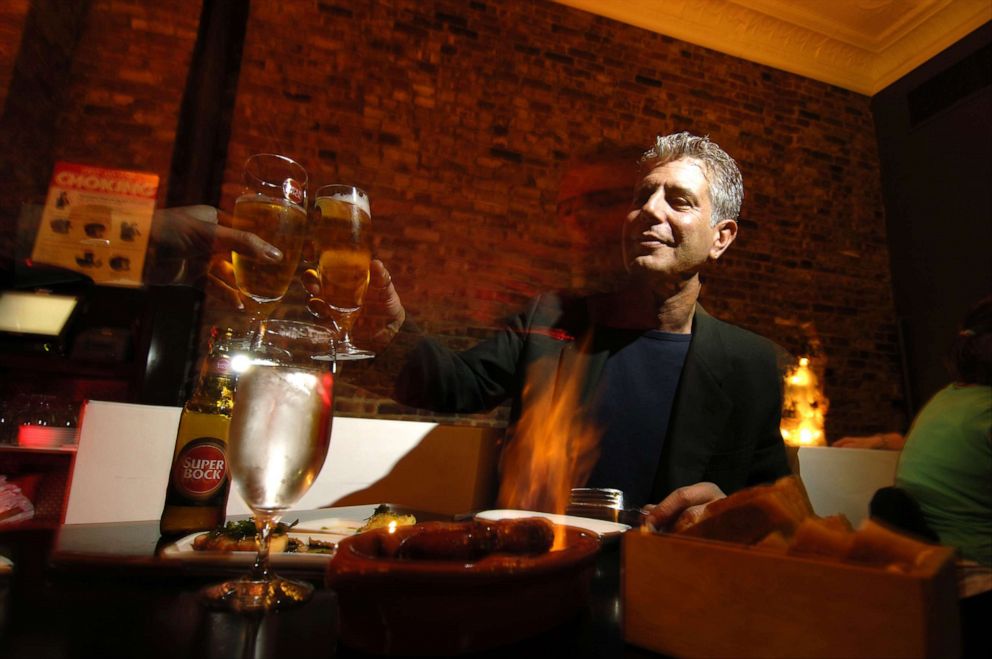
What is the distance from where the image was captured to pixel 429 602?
1.36ft

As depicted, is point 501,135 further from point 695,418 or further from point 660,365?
point 695,418

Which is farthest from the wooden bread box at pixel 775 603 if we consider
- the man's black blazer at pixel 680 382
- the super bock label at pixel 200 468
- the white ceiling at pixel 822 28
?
the white ceiling at pixel 822 28

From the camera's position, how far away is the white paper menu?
3104mm

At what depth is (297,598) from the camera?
1.77 feet

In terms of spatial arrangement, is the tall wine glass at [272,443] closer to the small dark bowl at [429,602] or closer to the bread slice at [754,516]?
the small dark bowl at [429,602]

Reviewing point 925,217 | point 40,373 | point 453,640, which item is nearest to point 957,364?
point 453,640

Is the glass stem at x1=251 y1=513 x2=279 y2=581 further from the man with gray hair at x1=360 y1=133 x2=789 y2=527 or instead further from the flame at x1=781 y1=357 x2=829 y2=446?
the flame at x1=781 y1=357 x2=829 y2=446

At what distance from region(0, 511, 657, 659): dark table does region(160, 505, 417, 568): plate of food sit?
0.01 m

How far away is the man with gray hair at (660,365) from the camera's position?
1752 mm

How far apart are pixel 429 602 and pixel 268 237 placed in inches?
26.1

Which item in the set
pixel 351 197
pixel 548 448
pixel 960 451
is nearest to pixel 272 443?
pixel 351 197

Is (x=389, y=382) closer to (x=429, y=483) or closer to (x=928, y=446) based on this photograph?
(x=429, y=483)

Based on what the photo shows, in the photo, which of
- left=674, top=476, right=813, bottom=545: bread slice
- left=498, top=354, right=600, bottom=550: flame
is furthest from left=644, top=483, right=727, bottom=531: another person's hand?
left=498, top=354, right=600, bottom=550: flame

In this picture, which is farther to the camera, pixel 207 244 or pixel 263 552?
pixel 207 244
